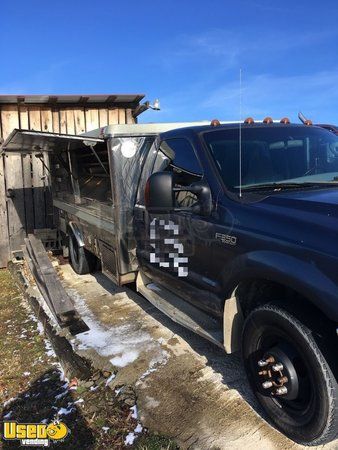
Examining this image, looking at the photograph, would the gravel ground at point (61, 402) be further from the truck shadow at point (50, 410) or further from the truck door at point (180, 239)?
the truck door at point (180, 239)

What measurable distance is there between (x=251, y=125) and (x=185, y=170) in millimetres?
720

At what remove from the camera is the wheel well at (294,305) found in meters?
2.30

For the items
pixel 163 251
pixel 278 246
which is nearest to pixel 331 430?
pixel 278 246

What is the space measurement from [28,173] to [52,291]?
159 inches

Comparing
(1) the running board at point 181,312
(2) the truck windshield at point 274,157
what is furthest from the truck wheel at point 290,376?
(2) the truck windshield at point 274,157

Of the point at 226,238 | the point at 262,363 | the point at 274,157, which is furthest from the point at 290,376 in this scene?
the point at 274,157

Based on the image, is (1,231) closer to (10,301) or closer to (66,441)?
(10,301)

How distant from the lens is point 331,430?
2.35 m

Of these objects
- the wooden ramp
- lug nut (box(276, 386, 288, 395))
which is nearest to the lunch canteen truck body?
lug nut (box(276, 386, 288, 395))

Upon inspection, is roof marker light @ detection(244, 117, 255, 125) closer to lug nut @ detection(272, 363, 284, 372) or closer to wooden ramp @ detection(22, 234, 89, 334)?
lug nut @ detection(272, 363, 284, 372)

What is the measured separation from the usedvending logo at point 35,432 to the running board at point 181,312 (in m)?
1.26

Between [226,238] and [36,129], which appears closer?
[226,238]

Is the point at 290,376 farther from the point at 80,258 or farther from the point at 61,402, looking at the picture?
the point at 80,258

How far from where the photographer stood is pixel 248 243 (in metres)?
2.67
